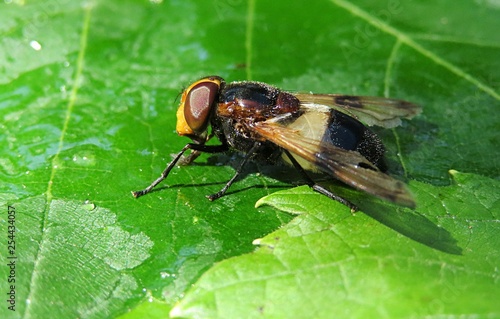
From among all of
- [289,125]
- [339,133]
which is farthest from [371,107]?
[289,125]

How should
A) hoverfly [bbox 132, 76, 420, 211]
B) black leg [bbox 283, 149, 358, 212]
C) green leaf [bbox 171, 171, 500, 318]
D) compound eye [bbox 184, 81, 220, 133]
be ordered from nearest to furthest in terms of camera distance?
green leaf [bbox 171, 171, 500, 318] → black leg [bbox 283, 149, 358, 212] → hoverfly [bbox 132, 76, 420, 211] → compound eye [bbox 184, 81, 220, 133]

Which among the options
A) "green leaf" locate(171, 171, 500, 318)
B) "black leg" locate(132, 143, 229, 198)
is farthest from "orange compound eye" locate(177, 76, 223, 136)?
"green leaf" locate(171, 171, 500, 318)

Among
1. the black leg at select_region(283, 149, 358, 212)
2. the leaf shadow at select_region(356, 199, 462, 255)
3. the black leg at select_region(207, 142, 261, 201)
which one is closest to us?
the leaf shadow at select_region(356, 199, 462, 255)

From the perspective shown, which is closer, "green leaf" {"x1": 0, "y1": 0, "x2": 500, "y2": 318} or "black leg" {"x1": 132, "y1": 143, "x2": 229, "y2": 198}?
"green leaf" {"x1": 0, "y1": 0, "x2": 500, "y2": 318}

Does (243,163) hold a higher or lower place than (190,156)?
higher

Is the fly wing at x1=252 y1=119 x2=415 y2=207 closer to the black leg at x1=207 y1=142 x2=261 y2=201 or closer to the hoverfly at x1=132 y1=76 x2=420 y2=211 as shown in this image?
the hoverfly at x1=132 y1=76 x2=420 y2=211

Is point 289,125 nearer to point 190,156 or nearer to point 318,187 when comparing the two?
point 318,187
